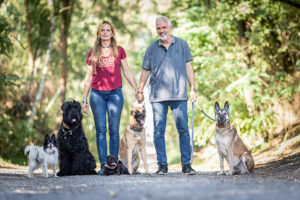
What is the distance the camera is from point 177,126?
7.37 meters

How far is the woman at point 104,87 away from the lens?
7.47m

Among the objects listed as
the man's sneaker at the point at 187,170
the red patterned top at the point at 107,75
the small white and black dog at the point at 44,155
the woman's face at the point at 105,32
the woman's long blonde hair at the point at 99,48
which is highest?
the woman's face at the point at 105,32

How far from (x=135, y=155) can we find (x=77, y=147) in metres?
1.11

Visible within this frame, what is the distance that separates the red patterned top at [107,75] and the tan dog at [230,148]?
2.01 metres

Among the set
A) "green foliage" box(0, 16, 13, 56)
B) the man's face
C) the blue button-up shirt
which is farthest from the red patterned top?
"green foliage" box(0, 16, 13, 56)

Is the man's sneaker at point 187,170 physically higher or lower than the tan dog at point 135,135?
lower

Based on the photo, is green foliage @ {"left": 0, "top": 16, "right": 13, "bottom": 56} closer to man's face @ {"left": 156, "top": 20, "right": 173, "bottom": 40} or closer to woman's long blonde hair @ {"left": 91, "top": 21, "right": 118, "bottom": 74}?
woman's long blonde hair @ {"left": 91, "top": 21, "right": 118, "bottom": 74}

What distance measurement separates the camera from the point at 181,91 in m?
7.34

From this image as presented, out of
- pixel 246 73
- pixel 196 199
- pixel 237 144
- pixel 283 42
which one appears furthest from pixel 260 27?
pixel 196 199

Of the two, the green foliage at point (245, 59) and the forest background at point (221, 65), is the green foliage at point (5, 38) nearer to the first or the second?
the forest background at point (221, 65)

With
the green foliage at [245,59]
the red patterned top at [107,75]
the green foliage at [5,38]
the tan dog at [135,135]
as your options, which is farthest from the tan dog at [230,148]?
the green foliage at [5,38]

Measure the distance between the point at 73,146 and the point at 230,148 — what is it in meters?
2.90

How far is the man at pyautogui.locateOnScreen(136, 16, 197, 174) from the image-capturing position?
24.0 feet

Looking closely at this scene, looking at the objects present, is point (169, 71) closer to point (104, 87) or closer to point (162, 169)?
point (104, 87)
